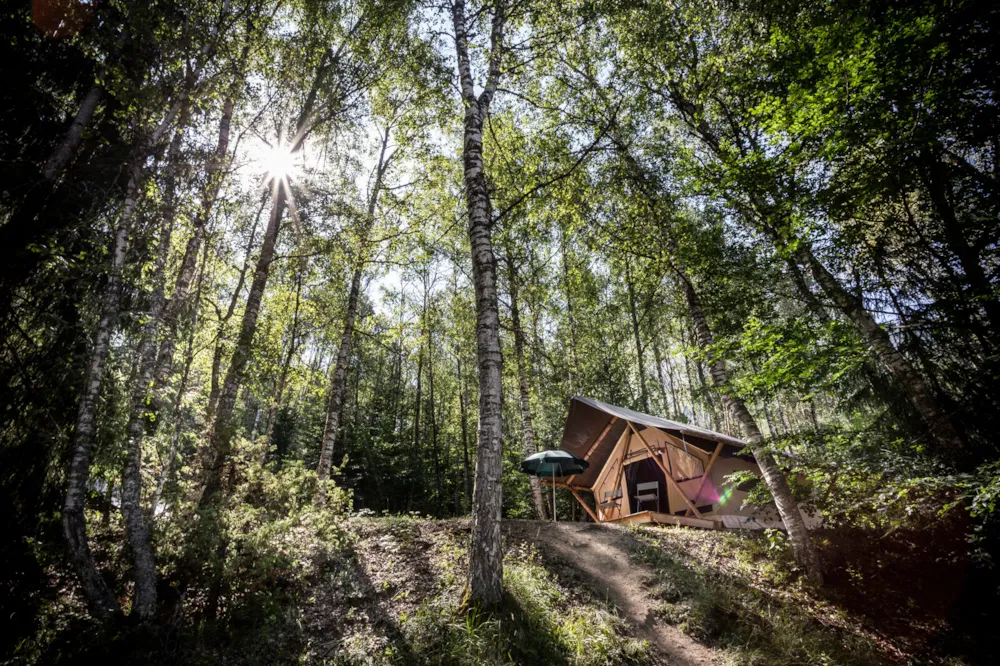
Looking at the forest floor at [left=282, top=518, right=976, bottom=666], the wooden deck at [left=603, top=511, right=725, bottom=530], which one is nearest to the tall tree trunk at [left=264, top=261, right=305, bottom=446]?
the forest floor at [left=282, top=518, right=976, bottom=666]

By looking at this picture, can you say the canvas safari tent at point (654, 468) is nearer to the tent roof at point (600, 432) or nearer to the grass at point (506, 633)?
the tent roof at point (600, 432)

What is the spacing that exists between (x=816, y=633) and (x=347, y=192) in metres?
15.3

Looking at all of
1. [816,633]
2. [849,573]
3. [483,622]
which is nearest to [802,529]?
[849,573]

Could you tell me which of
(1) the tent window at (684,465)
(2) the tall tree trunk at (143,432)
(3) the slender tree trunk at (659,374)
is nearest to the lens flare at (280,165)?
(2) the tall tree trunk at (143,432)

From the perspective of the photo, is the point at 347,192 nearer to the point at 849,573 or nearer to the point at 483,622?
the point at 483,622

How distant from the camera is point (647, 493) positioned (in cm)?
1499

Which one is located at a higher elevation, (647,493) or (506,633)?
(647,493)

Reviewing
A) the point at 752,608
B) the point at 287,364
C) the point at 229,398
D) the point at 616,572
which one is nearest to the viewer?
the point at 752,608

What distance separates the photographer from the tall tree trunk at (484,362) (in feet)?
17.8

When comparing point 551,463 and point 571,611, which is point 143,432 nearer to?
point 571,611

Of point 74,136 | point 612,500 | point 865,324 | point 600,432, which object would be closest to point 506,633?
point 865,324

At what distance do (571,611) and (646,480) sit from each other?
11362mm

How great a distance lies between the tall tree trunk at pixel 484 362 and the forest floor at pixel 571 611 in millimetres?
504

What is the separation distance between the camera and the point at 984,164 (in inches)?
199
